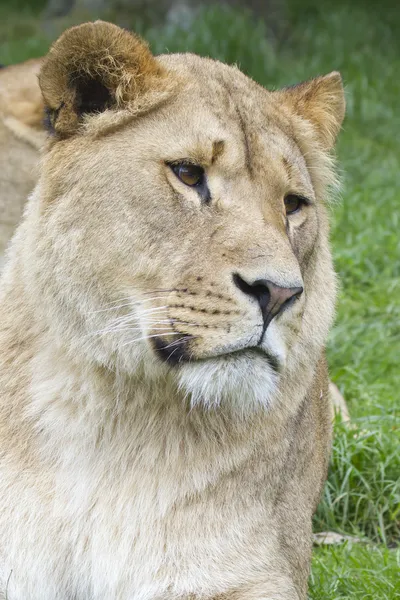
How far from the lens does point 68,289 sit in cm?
312

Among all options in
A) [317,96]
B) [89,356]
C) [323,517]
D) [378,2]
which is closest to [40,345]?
[89,356]

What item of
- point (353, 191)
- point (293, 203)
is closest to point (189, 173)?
point (293, 203)

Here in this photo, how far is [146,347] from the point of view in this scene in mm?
3029

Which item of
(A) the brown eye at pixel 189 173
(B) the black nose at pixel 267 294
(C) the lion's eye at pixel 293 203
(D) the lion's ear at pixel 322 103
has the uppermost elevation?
(D) the lion's ear at pixel 322 103

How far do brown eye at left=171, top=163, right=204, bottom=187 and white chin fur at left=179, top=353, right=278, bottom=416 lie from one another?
1.78 ft

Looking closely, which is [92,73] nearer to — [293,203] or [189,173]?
[189,173]

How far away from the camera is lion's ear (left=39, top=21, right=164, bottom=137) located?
315 centimetres

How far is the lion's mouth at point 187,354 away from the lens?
284 centimetres

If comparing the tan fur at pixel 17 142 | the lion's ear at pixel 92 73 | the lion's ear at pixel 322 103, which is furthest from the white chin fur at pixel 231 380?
the tan fur at pixel 17 142

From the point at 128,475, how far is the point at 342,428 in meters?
2.07

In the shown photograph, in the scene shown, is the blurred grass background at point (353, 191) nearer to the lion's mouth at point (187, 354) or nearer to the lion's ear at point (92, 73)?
the lion's ear at point (92, 73)

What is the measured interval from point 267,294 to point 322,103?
46.7 inches

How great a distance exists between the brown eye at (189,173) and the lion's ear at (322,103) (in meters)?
0.70

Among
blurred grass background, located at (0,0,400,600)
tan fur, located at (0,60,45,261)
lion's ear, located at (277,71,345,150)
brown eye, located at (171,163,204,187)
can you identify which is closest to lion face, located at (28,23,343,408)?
brown eye, located at (171,163,204,187)
